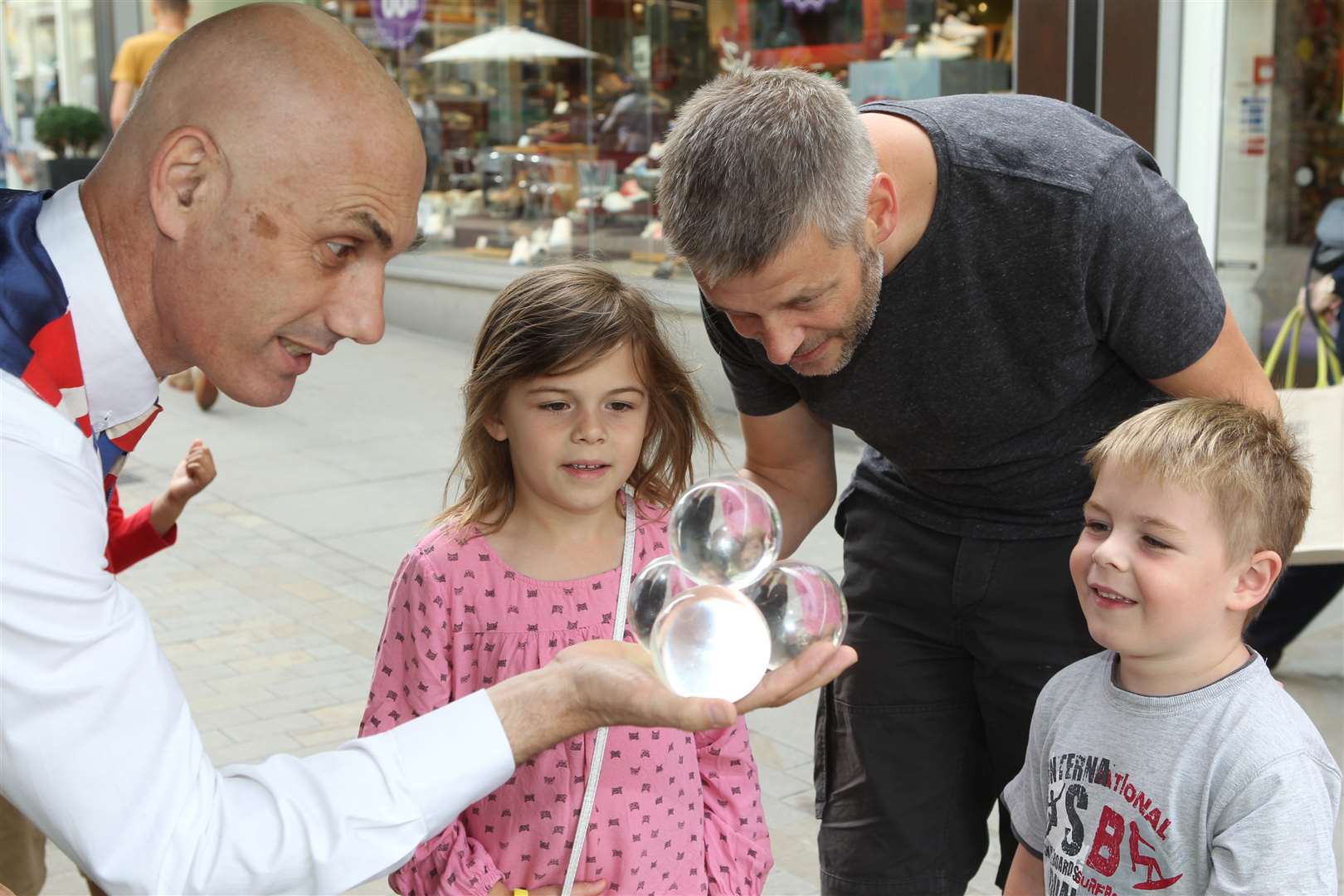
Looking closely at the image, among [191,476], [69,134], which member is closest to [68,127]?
[69,134]

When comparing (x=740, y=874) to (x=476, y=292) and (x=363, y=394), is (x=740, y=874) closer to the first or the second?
(x=363, y=394)

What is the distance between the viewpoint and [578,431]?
7.81 ft

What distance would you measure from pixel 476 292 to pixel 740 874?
340 inches

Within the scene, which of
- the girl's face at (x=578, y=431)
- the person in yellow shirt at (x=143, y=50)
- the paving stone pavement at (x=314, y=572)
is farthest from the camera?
the person in yellow shirt at (x=143, y=50)

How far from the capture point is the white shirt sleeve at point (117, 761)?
1.49 metres

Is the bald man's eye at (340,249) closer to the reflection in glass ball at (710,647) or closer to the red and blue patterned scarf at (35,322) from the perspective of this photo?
the red and blue patterned scarf at (35,322)

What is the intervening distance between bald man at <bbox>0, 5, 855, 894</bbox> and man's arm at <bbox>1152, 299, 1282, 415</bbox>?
80cm

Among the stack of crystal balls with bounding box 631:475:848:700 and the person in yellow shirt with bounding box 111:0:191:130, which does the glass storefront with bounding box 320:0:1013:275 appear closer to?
the person in yellow shirt with bounding box 111:0:191:130

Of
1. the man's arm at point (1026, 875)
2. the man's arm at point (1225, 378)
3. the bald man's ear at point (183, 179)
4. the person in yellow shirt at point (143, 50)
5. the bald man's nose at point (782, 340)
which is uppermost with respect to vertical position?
the person in yellow shirt at point (143, 50)

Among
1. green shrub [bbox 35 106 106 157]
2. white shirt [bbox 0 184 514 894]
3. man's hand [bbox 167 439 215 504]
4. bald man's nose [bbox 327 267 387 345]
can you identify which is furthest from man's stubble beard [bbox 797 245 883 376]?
green shrub [bbox 35 106 106 157]

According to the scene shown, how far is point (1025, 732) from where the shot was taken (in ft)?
8.16

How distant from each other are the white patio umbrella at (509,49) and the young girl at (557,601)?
321 inches

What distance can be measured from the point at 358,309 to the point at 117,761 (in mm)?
635

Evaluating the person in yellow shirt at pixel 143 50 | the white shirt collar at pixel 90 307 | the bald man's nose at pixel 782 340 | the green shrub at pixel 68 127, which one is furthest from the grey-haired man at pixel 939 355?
the green shrub at pixel 68 127
